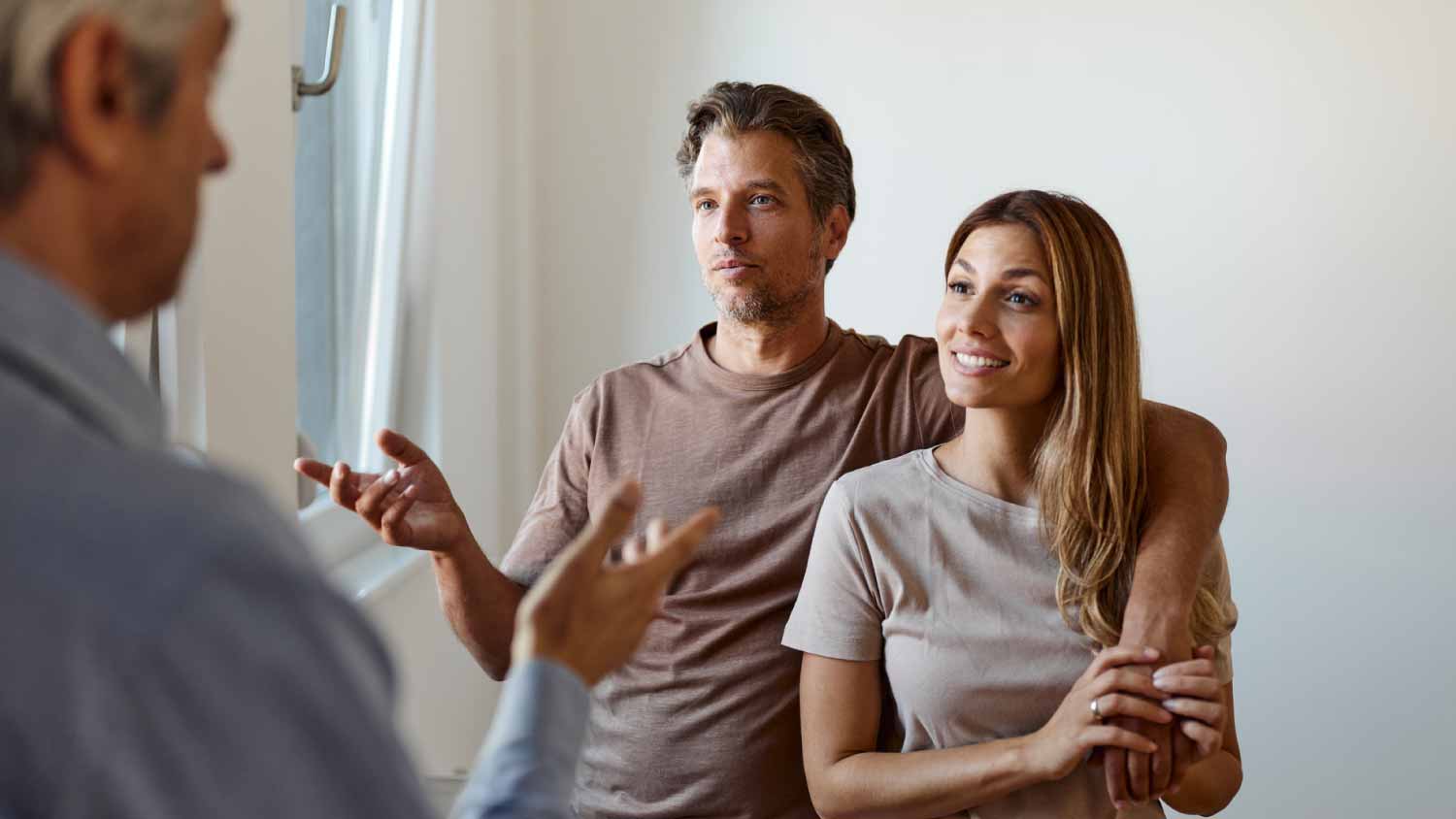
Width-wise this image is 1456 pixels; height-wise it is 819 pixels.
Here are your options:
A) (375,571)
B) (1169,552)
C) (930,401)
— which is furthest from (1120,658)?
(375,571)

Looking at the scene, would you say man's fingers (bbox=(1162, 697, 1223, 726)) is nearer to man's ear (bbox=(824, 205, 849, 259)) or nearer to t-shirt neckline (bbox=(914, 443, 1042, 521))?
t-shirt neckline (bbox=(914, 443, 1042, 521))

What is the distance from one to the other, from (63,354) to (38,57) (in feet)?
0.39

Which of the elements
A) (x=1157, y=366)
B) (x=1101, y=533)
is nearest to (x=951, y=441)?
(x=1101, y=533)

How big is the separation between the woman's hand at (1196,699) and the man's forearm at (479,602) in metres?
0.83

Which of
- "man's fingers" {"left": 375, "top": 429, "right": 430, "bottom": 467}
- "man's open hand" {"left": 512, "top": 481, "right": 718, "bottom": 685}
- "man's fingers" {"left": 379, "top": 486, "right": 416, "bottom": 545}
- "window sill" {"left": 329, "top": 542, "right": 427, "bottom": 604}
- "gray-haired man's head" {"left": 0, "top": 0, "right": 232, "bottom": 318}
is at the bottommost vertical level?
"window sill" {"left": 329, "top": 542, "right": 427, "bottom": 604}

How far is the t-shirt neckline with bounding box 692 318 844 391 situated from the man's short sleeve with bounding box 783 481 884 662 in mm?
291

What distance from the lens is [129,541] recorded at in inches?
20.9

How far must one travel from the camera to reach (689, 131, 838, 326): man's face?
1990 millimetres

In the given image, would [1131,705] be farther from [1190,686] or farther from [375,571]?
[375,571]

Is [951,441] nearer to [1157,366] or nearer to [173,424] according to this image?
[173,424]

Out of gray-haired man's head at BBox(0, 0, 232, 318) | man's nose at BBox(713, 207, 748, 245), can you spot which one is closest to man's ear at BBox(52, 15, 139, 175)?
gray-haired man's head at BBox(0, 0, 232, 318)

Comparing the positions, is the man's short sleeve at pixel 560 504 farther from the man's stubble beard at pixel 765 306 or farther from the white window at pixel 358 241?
the white window at pixel 358 241

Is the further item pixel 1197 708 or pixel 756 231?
pixel 756 231

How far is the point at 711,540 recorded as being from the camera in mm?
1893
